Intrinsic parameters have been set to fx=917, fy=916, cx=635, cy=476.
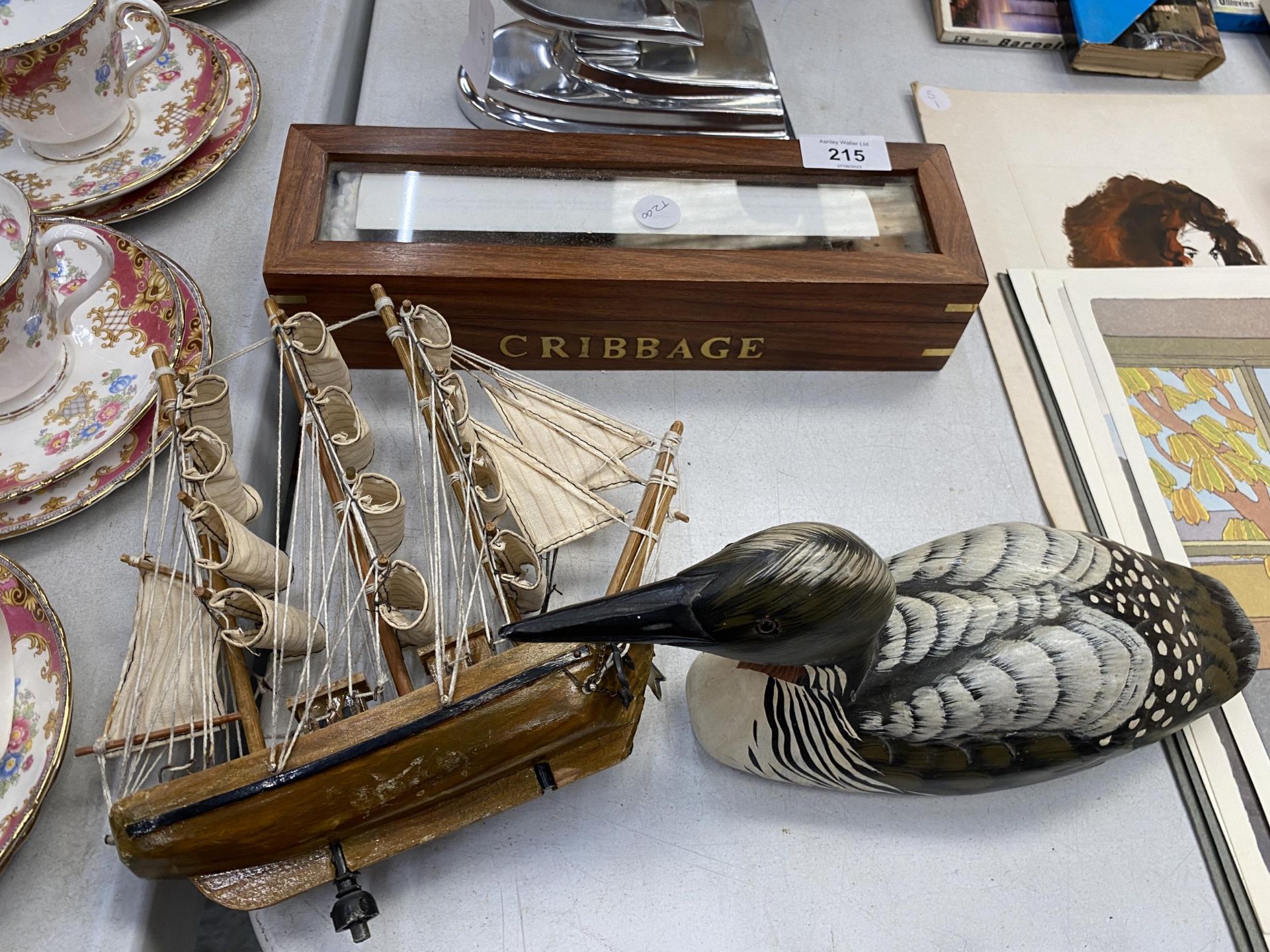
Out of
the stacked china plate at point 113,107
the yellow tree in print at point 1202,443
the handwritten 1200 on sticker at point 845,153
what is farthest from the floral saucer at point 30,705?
the yellow tree in print at point 1202,443

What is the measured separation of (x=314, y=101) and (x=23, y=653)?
0.56 meters

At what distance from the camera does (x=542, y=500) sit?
22.8 inches

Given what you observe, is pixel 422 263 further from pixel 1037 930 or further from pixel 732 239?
pixel 1037 930

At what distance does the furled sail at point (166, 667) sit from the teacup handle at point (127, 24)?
1.45ft

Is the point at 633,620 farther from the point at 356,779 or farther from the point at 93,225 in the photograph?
the point at 93,225

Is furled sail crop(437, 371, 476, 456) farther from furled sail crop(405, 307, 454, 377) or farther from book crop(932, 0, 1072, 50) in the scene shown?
book crop(932, 0, 1072, 50)

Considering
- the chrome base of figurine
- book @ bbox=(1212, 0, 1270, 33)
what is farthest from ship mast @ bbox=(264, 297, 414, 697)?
book @ bbox=(1212, 0, 1270, 33)

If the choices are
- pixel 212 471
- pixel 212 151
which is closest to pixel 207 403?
pixel 212 471

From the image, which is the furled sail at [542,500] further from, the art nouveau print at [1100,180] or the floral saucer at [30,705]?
the art nouveau print at [1100,180]

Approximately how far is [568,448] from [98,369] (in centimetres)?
33

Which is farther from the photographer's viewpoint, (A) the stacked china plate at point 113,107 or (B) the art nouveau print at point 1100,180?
(B) the art nouveau print at point 1100,180

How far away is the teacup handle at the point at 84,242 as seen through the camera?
59cm

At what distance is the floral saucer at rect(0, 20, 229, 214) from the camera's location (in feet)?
2.34

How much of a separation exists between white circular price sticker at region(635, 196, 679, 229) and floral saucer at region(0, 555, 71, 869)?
1.54 ft
